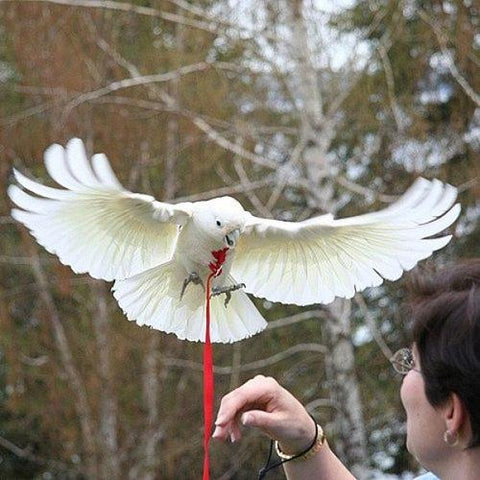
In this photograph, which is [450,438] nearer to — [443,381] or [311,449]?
[443,381]

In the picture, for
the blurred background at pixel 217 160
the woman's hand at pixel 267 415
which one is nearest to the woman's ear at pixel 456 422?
the woman's hand at pixel 267 415

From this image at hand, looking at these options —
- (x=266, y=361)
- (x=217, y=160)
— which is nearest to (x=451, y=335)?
(x=266, y=361)

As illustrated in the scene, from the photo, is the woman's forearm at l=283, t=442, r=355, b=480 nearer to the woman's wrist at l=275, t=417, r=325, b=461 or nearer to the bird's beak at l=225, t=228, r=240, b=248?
the woman's wrist at l=275, t=417, r=325, b=461

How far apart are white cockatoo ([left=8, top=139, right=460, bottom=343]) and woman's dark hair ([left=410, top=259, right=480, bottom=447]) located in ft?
0.86

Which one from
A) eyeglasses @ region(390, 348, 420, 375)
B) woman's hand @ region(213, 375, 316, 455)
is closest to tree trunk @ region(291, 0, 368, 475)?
woman's hand @ region(213, 375, 316, 455)

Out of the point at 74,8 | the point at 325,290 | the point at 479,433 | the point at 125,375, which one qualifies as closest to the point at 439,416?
the point at 479,433

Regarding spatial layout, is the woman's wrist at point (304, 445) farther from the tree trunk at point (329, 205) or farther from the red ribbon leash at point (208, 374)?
the tree trunk at point (329, 205)

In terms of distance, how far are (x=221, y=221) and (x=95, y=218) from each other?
0.24 m

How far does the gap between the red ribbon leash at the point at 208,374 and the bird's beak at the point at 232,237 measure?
0.01 m

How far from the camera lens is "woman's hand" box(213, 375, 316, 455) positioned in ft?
4.34

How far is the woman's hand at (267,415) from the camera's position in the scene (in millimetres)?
1322

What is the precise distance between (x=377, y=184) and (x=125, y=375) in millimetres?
2648

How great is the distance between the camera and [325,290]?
170 cm

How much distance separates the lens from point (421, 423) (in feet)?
4.08
